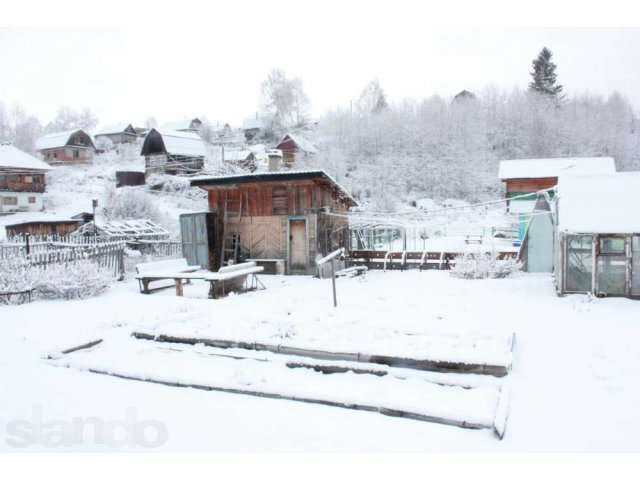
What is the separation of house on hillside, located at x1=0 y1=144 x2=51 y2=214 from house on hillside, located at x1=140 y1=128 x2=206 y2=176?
39.4ft

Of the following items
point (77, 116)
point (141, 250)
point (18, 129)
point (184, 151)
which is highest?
point (77, 116)

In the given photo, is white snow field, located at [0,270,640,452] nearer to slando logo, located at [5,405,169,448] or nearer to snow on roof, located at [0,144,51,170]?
slando logo, located at [5,405,169,448]

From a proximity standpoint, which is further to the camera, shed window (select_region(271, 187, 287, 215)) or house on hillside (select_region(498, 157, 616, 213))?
house on hillside (select_region(498, 157, 616, 213))

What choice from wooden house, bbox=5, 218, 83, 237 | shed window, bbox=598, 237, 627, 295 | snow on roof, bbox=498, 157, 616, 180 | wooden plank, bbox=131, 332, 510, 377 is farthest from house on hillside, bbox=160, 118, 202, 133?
wooden plank, bbox=131, 332, 510, 377

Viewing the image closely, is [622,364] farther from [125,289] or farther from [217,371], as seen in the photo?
[125,289]

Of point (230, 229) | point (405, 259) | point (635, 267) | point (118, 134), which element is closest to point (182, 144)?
point (118, 134)

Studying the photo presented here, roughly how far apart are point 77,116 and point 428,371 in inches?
3715

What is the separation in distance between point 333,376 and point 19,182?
40.5m

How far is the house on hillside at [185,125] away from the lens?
2908 inches

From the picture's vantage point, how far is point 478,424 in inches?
162

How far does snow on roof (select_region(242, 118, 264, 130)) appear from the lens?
70050mm

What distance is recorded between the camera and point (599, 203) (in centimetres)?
1069

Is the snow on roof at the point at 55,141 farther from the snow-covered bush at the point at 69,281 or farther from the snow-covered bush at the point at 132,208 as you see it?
the snow-covered bush at the point at 69,281

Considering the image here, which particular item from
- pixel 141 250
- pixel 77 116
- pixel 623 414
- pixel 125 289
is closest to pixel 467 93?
pixel 141 250
